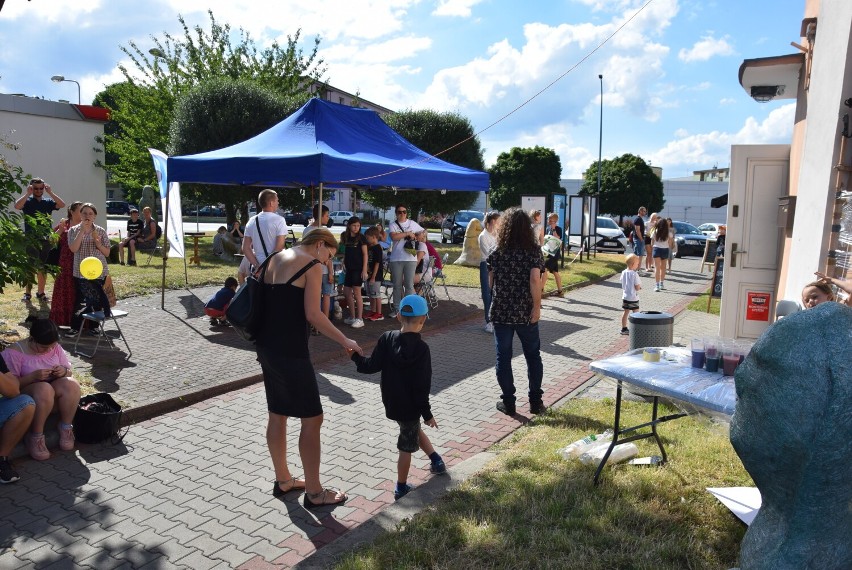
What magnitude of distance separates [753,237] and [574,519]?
6325 mm

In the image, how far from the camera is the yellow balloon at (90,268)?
7777 mm

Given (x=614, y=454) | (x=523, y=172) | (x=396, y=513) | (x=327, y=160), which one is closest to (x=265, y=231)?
(x=327, y=160)

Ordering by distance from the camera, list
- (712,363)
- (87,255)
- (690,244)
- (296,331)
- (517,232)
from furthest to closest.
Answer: (690,244)
(87,255)
(517,232)
(712,363)
(296,331)

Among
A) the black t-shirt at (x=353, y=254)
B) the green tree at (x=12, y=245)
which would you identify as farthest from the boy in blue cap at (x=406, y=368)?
the black t-shirt at (x=353, y=254)

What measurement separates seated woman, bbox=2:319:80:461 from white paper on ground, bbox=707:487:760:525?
185 inches

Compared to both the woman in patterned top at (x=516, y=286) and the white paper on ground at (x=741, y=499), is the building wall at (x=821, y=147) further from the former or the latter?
the white paper on ground at (x=741, y=499)

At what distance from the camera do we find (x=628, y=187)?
46.7 meters

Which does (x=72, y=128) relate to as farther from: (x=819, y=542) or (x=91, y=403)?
(x=819, y=542)

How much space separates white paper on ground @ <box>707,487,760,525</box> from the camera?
12.6 ft

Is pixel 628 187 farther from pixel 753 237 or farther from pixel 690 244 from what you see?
pixel 753 237

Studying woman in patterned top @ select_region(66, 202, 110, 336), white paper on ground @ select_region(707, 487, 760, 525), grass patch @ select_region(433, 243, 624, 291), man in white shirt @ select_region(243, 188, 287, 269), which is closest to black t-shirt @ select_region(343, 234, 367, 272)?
man in white shirt @ select_region(243, 188, 287, 269)

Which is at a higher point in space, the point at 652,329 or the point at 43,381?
the point at 652,329

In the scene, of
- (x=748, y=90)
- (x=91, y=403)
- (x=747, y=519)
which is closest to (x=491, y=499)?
(x=747, y=519)

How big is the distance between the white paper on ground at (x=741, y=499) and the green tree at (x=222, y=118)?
2029 centimetres
